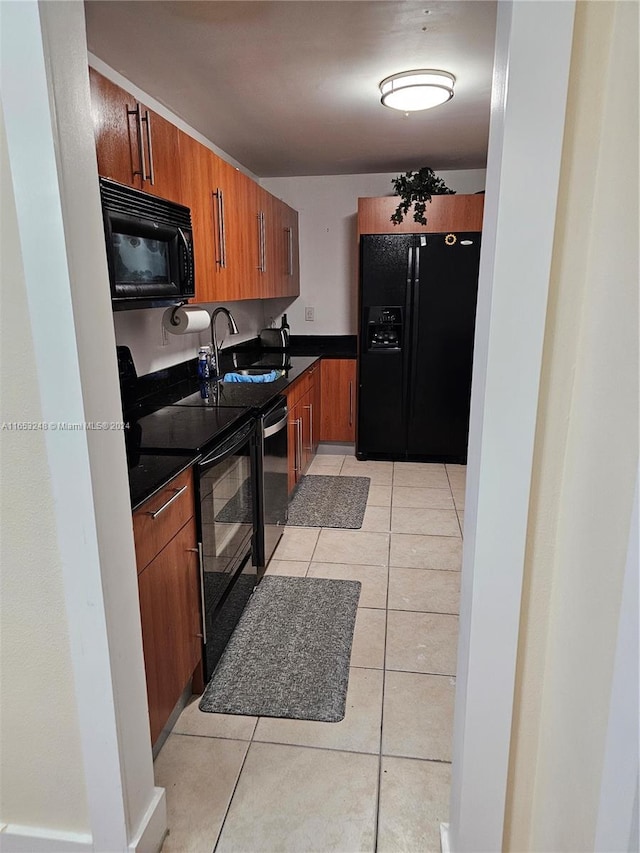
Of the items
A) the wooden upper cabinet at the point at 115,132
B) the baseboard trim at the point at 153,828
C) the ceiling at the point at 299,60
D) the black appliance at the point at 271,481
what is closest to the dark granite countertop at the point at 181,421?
the black appliance at the point at 271,481

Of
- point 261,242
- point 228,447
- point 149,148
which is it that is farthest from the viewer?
point 261,242

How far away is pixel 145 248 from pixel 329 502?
2.31 meters

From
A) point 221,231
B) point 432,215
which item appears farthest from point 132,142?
point 432,215

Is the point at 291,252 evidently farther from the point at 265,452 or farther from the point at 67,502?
the point at 67,502

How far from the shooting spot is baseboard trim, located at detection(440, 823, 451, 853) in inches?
53.1

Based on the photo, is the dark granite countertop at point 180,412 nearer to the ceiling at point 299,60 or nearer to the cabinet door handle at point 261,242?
the cabinet door handle at point 261,242

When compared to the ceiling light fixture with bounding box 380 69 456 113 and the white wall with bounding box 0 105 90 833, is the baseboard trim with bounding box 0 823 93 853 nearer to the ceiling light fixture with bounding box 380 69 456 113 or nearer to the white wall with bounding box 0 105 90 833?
the white wall with bounding box 0 105 90 833

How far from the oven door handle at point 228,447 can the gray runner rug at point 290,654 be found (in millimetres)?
800

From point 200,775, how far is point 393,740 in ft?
2.01

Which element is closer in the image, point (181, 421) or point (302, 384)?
point (181, 421)

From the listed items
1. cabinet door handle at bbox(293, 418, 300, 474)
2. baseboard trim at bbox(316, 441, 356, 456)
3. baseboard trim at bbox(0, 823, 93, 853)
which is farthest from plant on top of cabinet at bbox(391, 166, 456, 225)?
baseboard trim at bbox(0, 823, 93, 853)

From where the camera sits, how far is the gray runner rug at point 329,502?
3.51 m

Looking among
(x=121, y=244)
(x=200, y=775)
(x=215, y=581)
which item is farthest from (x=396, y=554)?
(x=121, y=244)

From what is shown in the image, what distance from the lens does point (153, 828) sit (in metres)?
1.41
